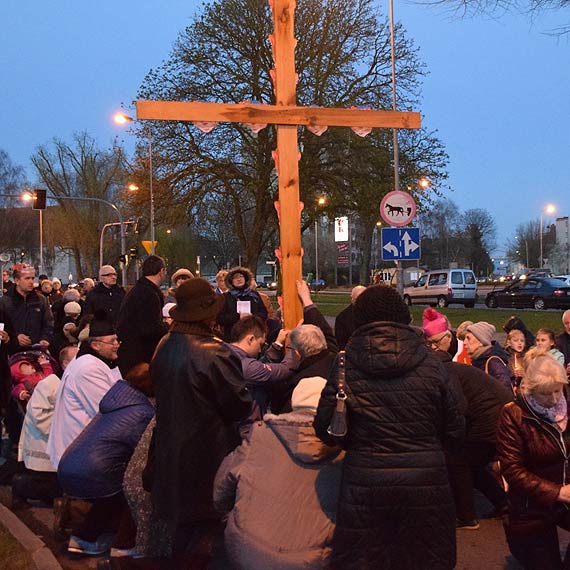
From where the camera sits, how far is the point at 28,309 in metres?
10.5

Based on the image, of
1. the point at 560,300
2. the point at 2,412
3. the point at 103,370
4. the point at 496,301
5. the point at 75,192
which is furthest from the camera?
the point at 75,192

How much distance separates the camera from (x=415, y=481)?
3520 mm

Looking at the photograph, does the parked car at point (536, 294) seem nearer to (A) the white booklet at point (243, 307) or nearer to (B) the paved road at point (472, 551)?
(A) the white booklet at point (243, 307)

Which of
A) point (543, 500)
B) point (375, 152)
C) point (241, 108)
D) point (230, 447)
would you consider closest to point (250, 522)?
point (230, 447)

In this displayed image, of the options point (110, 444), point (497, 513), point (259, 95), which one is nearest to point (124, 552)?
point (110, 444)

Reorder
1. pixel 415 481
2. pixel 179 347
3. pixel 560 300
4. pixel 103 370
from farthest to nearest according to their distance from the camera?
pixel 560 300 → pixel 103 370 → pixel 179 347 → pixel 415 481

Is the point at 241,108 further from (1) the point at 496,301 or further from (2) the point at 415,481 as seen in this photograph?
(1) the point at 496,301

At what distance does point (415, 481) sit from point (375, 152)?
26302 millimetres

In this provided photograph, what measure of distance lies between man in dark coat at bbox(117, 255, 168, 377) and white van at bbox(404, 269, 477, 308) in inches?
1325

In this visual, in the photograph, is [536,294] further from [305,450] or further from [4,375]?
[305,450]

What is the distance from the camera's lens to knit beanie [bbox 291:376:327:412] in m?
4.26

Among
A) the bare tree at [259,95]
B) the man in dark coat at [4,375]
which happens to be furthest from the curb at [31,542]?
the bare tree at [259,95]

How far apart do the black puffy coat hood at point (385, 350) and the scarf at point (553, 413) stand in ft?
2.74

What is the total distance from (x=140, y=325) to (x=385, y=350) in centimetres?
350
